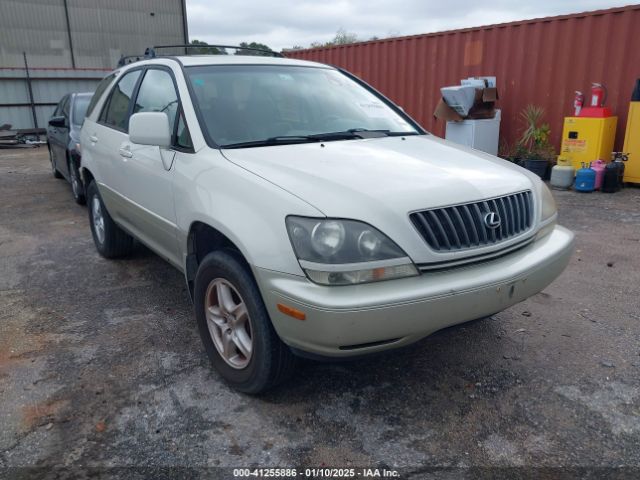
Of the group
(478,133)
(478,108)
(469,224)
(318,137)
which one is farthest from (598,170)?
(469,224)

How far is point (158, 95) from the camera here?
139 inches

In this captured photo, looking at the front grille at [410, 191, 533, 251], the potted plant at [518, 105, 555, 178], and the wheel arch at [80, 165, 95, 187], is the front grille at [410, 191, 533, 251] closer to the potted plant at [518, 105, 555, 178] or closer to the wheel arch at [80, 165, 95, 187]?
the wheel arch at [80, 165, 95, 187]

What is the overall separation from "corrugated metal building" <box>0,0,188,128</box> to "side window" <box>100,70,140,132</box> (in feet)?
59.0

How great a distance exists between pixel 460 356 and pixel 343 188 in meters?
1.38

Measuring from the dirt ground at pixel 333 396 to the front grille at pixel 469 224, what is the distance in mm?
431

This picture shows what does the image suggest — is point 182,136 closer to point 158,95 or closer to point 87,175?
point 158,95

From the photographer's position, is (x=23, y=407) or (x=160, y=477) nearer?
(x=160, y=477)

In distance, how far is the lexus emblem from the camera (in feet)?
7.75

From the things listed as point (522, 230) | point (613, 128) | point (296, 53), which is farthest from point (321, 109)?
point (296, 53)

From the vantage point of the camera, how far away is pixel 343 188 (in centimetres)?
228

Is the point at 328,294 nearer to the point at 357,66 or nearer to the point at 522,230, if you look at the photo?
the point at 522,230

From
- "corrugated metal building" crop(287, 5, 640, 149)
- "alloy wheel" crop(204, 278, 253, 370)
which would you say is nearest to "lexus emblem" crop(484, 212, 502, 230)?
"alloy wheel" crop(204, 278, 253, 370)

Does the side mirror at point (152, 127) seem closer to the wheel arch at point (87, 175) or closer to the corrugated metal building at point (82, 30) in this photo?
the wheel arch at point (87, 175)

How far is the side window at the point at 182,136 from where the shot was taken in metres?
2.96
